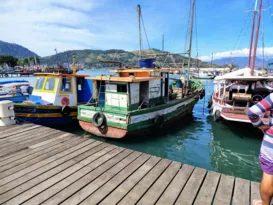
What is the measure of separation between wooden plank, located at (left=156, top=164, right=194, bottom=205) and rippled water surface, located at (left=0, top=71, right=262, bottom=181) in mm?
3069

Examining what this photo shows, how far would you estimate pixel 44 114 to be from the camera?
899cm

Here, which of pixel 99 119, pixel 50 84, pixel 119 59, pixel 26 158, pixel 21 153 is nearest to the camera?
pixel 26 158

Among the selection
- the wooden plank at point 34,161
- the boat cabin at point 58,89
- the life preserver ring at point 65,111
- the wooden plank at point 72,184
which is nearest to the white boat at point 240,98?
the wooden plank at point 72,184

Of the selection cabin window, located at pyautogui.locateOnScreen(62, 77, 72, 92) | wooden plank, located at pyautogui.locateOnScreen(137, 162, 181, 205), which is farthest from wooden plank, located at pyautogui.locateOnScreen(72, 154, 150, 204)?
cabin window, located at pyautogui.locateOnScreen(62, 77, 72, 92)

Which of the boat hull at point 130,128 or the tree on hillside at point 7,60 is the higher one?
the tree on hillside at point 7,60

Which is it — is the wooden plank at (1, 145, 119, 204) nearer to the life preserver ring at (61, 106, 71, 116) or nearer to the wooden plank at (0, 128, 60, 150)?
the wooden plank at (0, 128, 60, 150)

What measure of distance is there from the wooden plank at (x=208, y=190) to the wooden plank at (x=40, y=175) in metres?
2.71

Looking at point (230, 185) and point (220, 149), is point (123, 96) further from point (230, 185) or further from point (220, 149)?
point (230, 185)

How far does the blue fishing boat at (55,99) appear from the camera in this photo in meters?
8.79

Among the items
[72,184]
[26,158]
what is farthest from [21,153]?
[72,184]

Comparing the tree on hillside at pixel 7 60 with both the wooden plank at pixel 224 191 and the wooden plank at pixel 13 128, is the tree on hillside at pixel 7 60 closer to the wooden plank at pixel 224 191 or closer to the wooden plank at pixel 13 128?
the wooden plank at pixel 13 128

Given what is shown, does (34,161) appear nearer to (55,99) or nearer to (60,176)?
(60,176)

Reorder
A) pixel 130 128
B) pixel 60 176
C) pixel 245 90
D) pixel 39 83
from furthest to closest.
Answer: pixel 245 90 < pixel 39 83 < pixel 130 128 < pixel 60 176

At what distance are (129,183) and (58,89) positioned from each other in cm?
779
